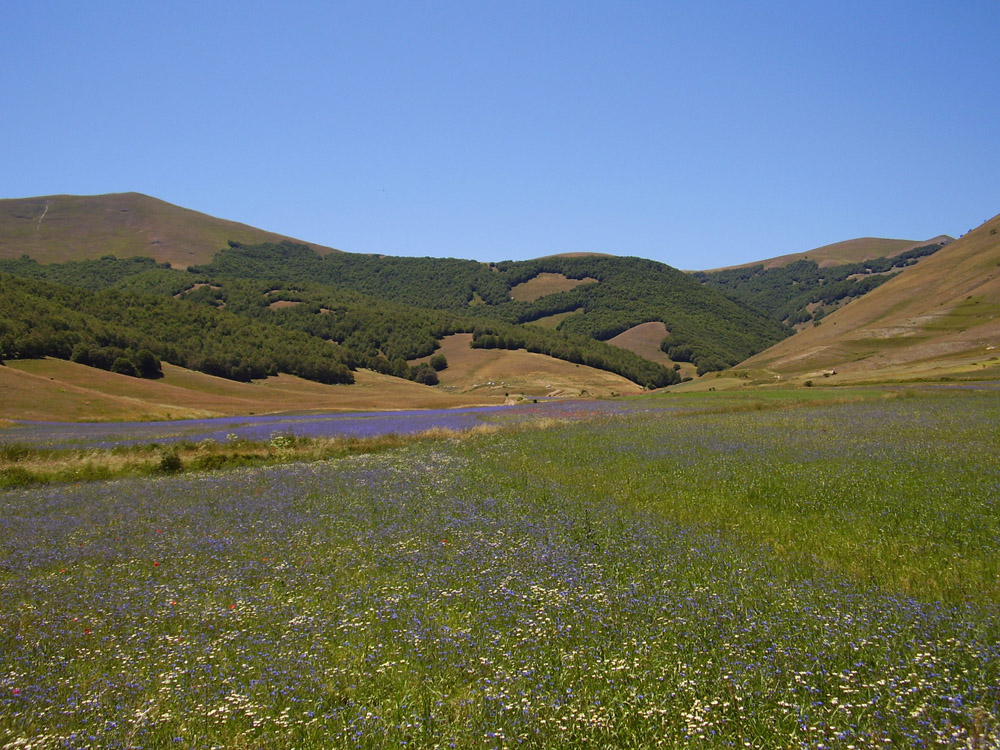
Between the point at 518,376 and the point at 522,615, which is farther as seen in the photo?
the point at 518,376

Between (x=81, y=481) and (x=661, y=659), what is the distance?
2615 centimetres

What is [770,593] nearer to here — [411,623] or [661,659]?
[661,659]

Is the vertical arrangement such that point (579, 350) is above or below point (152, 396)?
above

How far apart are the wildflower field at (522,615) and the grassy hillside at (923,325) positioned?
70.8 metres

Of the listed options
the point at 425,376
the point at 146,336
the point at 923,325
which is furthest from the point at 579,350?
the point at 146,336

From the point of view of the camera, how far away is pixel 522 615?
9.01 metres

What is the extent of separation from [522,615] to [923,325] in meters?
131

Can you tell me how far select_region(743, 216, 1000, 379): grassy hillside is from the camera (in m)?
90.2

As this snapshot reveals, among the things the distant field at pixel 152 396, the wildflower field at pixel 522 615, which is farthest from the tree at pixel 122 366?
the wildflower field at pixel 522 615

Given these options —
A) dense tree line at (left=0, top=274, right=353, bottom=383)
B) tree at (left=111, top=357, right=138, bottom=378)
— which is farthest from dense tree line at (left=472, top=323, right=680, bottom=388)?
tree at (left=111, top=357, right=138, bottom=378)

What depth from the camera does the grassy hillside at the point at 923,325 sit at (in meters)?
90.2

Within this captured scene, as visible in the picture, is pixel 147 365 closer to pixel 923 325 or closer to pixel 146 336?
pixel 146 336

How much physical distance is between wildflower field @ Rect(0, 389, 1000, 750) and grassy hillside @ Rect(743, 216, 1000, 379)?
70.8 metres

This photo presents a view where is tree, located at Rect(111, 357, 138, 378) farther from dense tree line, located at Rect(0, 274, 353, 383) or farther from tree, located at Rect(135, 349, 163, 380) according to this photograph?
tree, located at Rect(135, 349, 163, 380)
